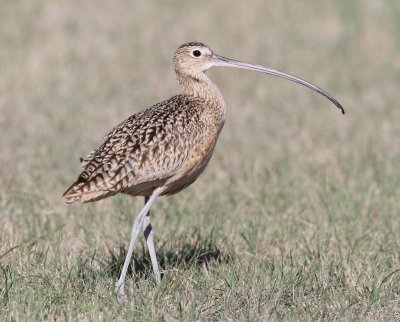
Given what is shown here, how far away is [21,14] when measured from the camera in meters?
15.4

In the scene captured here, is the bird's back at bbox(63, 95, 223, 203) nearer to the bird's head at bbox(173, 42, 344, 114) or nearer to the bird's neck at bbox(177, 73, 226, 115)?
the bird's neck at bbox(177, 73, 226, 115)

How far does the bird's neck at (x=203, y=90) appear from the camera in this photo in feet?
21.5

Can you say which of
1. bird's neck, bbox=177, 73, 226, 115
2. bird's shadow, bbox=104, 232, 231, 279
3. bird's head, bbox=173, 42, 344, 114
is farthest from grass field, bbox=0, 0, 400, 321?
bird's head, bbox=173, 42, 344, 114

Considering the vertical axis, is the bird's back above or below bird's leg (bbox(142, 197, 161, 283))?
above

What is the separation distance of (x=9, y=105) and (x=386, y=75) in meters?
5.29

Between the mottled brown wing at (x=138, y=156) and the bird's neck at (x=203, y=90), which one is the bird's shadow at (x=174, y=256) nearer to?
the mottled brown wing at (x=138, y=156)

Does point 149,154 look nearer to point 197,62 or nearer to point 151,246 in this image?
point 151,246

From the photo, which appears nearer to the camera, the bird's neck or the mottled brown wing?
the mottled brown wing

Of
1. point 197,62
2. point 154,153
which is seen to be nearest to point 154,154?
point 154,153

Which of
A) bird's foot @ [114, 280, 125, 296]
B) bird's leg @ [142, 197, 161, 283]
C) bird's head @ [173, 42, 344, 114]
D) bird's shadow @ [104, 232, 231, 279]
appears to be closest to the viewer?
bird's foot @ [114, 280, 125, 296]

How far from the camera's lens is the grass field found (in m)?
5.82

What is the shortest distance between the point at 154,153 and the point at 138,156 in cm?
11

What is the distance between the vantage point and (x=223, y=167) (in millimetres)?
9711

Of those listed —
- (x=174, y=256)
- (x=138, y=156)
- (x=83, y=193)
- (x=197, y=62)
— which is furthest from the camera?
(x=174, y=256)
